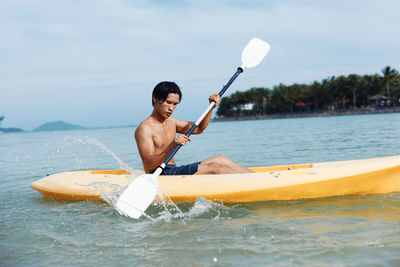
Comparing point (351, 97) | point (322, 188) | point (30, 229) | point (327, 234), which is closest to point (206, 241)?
point (327, 234)

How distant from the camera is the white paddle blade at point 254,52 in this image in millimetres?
5117

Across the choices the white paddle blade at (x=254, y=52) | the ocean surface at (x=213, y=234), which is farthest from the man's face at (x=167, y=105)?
the white paddle blade at (x=254, y=52)

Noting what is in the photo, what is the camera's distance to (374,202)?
373 cm

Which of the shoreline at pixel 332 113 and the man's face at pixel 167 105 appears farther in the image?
the shoreline at pixel 332 113

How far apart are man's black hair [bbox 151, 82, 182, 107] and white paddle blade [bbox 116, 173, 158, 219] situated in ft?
2.61

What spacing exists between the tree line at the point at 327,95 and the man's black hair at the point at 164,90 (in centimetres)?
5625

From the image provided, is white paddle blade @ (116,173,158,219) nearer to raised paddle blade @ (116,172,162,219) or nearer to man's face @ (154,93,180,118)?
raised paddle blade @ (116,172,162,219)

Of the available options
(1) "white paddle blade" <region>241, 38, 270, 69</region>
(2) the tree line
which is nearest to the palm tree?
(2) the tree line

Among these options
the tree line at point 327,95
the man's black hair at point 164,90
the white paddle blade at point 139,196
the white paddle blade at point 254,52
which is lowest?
the white paddle blade at point 139,196

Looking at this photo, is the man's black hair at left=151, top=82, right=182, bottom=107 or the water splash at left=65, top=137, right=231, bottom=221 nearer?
the water splash at left=65, top=137, right=231, bottom=221

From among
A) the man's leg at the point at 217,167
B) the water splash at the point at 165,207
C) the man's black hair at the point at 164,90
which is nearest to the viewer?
the water splash at the point at 165,207

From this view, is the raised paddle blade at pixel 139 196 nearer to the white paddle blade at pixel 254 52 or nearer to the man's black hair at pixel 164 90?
the man's black hair at pixel 164 90

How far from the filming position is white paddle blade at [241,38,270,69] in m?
5.12

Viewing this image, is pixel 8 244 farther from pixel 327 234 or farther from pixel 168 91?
pixel 327 234
